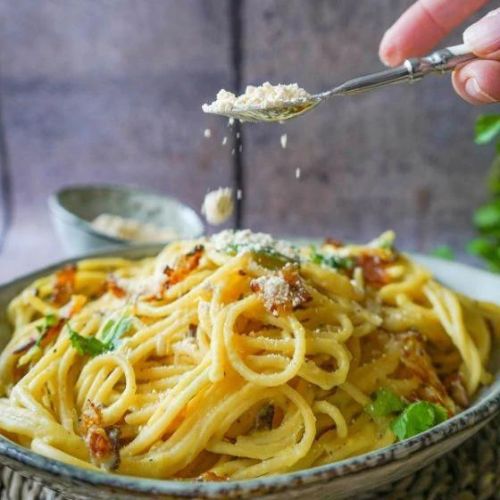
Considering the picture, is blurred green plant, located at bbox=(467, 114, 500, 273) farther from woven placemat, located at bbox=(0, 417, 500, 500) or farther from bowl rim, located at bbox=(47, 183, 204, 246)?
woven placemat, located at bbox=(0, 417, 500, 500)

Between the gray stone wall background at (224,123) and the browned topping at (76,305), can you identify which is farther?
the gray stone wall background at (224,123)

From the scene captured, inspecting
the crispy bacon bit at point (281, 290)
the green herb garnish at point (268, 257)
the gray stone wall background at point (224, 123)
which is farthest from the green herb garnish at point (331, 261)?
the gray stone wall background at point (224, 123)

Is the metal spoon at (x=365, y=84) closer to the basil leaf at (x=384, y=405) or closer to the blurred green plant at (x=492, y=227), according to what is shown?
the basil leaf at (x=384, y=405)

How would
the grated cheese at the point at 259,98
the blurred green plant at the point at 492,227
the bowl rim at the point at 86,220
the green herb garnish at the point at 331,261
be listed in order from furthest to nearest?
the blurred green plant at the point at 492,227
the bowl rim at the point at 86,220
the green herb garnish at the point at 331,261
the grated cheese at the point at 259,98

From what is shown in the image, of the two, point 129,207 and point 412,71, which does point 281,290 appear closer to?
point 412,71

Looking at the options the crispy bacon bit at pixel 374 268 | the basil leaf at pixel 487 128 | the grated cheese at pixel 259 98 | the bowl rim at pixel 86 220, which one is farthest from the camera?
the bowl rim at pixel 86 220

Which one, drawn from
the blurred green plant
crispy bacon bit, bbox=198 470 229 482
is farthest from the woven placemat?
the blurred green plant

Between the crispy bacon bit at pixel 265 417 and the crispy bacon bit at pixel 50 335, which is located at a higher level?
the crispy bacon bit at pixel 50 335
